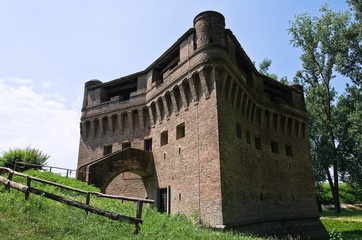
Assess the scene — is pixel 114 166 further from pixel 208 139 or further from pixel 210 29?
pixel 210 29

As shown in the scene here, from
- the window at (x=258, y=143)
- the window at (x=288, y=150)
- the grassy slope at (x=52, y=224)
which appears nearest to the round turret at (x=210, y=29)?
the window at (x=258, y=143)

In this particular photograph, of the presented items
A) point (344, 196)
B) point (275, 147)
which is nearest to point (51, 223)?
point (275, 147)

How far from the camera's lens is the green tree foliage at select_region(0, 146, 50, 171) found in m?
15.2

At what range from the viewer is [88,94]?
22141mm

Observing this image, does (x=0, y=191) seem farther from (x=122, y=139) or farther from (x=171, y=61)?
(x=171, y=61)

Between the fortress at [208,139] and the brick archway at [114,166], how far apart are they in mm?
60

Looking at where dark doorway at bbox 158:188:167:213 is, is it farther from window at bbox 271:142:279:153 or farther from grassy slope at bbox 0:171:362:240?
window at bbox 271:142:279:153

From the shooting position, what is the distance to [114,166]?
50.2 feet

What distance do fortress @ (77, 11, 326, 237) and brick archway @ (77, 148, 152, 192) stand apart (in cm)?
6

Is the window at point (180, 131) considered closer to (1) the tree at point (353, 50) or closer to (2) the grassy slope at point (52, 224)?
(2) the grassy slope at point (52, 224)

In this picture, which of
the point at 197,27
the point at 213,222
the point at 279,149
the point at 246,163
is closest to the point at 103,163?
the point at 213,222

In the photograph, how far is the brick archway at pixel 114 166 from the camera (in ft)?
46.9

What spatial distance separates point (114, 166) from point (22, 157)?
5.80m

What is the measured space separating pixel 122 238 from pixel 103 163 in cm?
916
